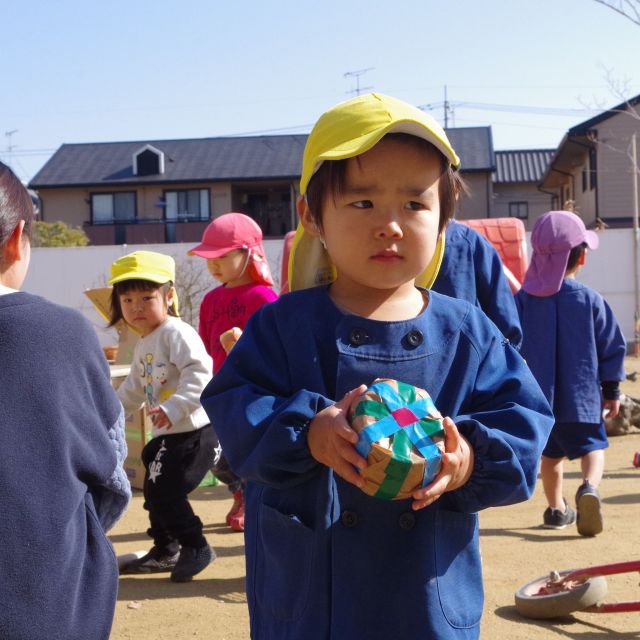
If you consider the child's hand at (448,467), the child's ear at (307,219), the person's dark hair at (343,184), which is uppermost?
the person's dark hair at (343,184)

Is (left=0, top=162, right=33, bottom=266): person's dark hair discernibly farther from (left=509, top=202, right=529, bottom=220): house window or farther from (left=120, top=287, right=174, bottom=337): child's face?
(left=509, top=202, right=529, bottom=220): house window

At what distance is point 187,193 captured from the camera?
123ft

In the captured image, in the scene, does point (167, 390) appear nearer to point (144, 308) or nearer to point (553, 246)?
point (144, 308)

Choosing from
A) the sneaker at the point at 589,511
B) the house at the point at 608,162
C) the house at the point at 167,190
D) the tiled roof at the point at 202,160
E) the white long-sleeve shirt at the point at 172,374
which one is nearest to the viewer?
the white long-sleeve shirt at the point at 172,374

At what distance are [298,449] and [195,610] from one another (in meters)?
2.73

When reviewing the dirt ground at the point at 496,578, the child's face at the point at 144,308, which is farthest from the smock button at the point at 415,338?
the child's face at the point at 144,308

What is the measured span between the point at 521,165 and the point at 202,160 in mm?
15145

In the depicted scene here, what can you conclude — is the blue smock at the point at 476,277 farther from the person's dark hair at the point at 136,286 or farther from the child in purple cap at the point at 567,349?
the child in purple cap at the point at 567,349

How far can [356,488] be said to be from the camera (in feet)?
5.98

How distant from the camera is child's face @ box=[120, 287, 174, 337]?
15.5 ft

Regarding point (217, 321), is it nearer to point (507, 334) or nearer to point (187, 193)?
point (507, 334)

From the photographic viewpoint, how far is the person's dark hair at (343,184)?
189 cm

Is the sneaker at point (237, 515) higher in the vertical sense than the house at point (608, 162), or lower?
lower

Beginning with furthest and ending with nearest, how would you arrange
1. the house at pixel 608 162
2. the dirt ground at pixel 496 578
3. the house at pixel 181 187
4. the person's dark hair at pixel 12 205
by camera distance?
the house at pixel 181 187
the house at pixel 608 162
the dirt ground at pixel 496 578
the person's dark hair at pixel 12 205
